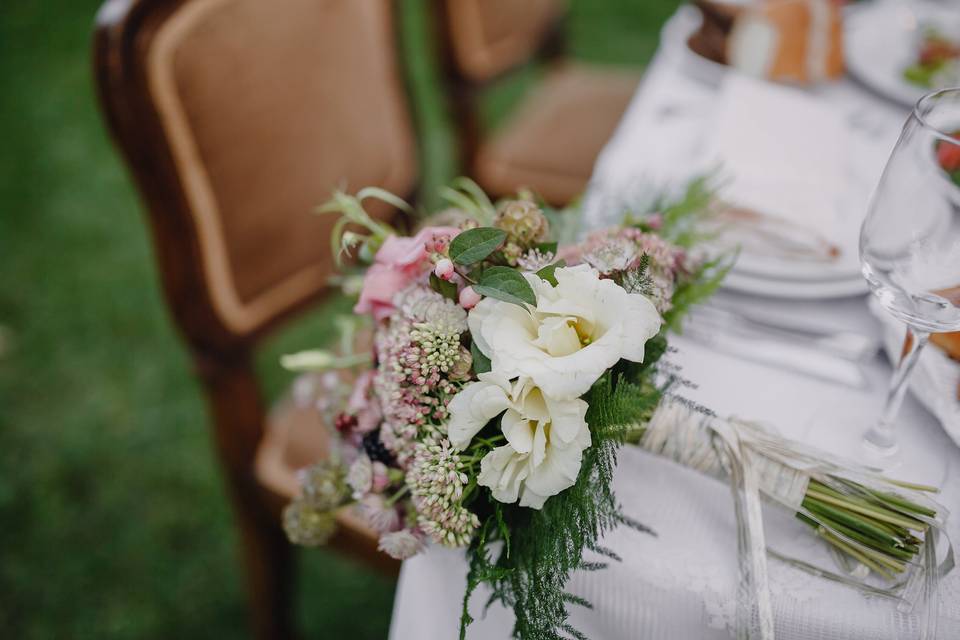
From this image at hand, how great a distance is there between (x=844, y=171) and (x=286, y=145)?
0.82 metres

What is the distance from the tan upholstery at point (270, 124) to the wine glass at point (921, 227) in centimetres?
82

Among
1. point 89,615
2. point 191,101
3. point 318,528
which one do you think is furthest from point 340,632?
point 191,101

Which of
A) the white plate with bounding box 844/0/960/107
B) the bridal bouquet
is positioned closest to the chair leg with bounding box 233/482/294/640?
the bridal bouquet

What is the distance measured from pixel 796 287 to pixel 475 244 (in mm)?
428

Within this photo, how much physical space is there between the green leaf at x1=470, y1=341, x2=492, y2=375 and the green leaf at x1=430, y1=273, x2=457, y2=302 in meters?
0.05

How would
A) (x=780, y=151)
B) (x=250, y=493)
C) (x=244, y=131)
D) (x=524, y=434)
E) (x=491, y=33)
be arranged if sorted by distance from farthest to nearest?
1. (x=491, y=33)
2. (x=250, y=493)
3. (x=244, y=131)
4. (x=780, y=151)
5. (x=524, y=434)

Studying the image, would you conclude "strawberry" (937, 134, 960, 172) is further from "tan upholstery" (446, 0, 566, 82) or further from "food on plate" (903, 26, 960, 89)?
"tan upholstery" (446, 0, 566, 82)

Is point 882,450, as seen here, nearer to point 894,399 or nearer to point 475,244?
point 894,399

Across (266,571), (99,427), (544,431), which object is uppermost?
(544,431)

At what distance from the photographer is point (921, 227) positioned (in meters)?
0.57

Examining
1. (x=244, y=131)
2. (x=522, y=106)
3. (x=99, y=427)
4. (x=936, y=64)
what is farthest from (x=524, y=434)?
(x=99, y=427)

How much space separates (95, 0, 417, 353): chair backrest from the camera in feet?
3.00

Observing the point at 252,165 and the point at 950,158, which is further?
the point at 252,165

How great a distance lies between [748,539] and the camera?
0.58 metres
